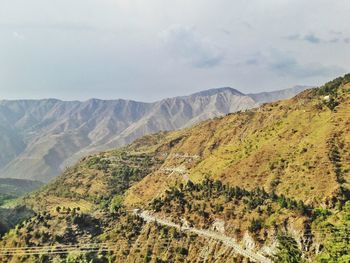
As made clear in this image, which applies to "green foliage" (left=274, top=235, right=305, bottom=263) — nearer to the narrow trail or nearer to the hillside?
the hillside

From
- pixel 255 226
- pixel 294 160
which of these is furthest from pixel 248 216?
pixel 294 160

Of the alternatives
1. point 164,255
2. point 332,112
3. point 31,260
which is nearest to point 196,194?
point 164,255

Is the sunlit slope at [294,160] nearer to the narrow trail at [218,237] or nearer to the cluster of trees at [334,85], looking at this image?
the cluster of trees at [334,85]

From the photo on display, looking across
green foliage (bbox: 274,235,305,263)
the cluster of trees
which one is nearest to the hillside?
green foliage (bbox: 274,235,305,263)

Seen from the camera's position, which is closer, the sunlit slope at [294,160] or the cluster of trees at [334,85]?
the sunlit slope at [294,160]

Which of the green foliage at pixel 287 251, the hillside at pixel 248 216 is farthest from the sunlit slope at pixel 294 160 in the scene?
the green foliage at pixel 287 251

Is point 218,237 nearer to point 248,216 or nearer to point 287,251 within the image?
point 248,216
